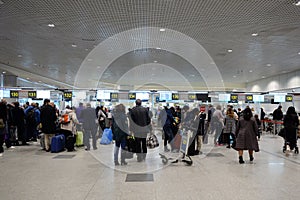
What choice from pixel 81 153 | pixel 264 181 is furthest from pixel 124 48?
pixel 264 181

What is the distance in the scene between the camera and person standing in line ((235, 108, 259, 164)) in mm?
6659

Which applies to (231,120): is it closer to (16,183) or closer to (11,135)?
(16,183)

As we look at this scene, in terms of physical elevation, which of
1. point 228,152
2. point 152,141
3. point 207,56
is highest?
point 207,56

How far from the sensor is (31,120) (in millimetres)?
10156

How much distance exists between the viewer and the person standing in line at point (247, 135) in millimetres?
6659

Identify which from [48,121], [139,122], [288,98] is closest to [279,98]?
[288,98]

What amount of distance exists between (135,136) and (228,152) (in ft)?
11.3

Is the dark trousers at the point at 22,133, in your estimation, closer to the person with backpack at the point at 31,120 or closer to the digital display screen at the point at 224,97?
the person with backpack at the point at 31,120

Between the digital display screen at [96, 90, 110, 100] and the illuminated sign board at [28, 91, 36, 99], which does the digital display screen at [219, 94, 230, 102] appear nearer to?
the digital display screen at [96, 90, 110, 100]

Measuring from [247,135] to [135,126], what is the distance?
2.74 m

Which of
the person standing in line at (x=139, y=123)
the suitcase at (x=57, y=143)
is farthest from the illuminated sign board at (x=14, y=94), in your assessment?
Answer: the person standing in line at (x=139, y=123)

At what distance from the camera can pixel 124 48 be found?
10.8m

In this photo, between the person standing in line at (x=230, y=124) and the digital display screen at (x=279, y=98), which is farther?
the digital display screen at (x=279, y=98)

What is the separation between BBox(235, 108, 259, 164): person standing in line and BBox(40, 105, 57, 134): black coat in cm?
538
